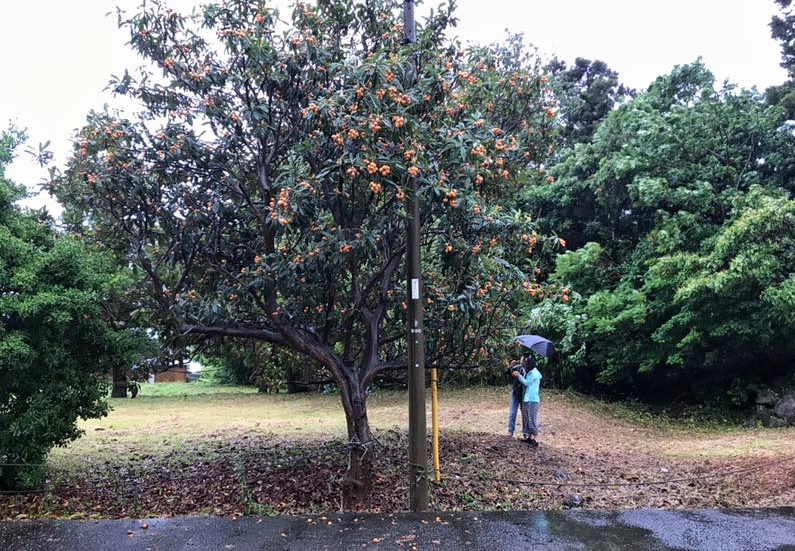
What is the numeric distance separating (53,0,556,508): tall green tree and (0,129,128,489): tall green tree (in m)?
0.66

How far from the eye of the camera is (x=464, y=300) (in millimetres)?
6008

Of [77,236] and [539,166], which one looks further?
[539,166]

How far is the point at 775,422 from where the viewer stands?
12305 millimetres

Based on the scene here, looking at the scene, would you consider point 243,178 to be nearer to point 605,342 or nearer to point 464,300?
point 464,300

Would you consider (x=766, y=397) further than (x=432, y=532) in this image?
Yes

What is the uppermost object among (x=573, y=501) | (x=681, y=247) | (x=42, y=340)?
(x=681, y=247)

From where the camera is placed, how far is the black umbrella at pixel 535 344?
778 cm

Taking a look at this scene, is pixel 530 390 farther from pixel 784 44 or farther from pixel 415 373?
pixel 784 44

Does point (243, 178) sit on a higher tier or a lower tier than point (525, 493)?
higher

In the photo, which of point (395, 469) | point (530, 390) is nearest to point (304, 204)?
point (395, 469)

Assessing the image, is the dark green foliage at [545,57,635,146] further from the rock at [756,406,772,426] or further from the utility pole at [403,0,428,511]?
the utility pole at [403,0,428,511]

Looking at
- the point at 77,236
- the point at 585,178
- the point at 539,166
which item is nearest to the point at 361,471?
the point at 77,236

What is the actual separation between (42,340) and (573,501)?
557 centimetres

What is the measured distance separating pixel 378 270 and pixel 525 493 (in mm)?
3028
